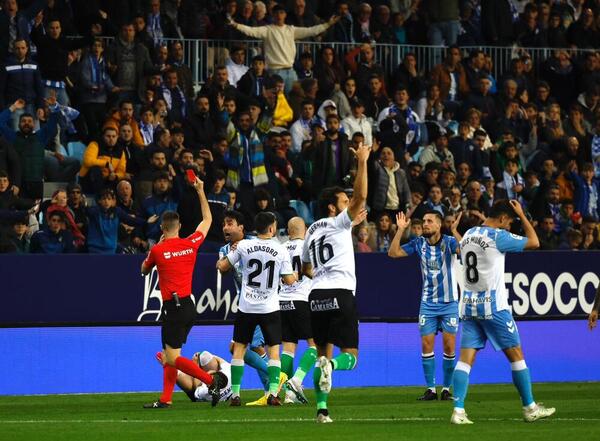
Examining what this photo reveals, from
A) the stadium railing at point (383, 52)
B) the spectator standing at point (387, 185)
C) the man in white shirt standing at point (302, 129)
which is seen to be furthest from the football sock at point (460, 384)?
the stadium railing at point (383, 52)

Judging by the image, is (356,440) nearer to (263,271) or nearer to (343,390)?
(263,271)

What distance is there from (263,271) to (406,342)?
5357 mm

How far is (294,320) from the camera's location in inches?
674

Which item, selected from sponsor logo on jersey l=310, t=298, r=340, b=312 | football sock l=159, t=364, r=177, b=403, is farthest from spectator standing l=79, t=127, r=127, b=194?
sponsor logo on jersey l=310, t=298, r=340, b=312

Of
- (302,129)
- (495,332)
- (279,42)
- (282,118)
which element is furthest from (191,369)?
(279,42)

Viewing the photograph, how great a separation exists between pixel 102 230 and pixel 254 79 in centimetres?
566

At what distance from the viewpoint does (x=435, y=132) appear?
2597 cm

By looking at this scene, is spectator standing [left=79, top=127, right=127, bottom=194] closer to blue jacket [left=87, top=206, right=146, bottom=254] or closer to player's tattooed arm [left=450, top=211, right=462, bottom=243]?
blue jacket [left=87, top=206, right=146, bottom=254]

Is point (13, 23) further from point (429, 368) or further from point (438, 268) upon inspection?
point (429, 368)

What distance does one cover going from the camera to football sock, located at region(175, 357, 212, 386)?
15.6 meters

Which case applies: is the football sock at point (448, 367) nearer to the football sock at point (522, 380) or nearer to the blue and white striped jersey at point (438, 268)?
the blue and white striped jersey at point (438, 268)

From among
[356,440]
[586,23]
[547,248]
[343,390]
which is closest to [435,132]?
[547,248]

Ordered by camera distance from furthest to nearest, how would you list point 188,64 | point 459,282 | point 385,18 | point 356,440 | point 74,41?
1. point 385,18
2. point 188,64
3. point 74,41
4. point 459,282
5. point 356,440

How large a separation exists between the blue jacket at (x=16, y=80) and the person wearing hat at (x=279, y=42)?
4.65 meters
